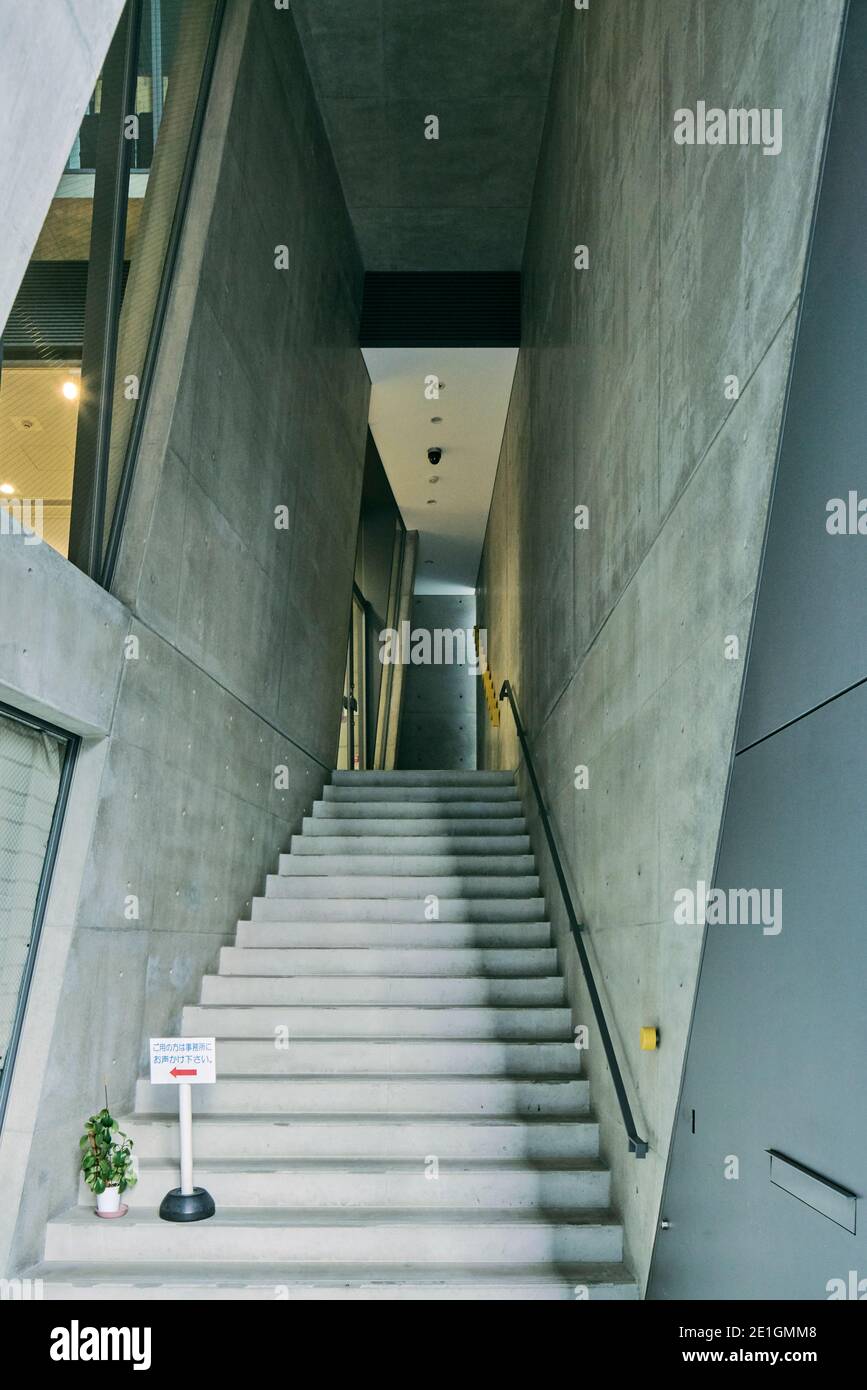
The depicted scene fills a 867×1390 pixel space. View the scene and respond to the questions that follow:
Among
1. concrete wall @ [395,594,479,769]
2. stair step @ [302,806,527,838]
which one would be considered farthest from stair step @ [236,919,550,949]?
concrete wall @ [395,594,479,769]

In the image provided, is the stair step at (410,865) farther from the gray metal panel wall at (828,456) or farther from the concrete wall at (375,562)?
the concrete wall at (375,562)

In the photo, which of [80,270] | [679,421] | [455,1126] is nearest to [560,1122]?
[455,1126]

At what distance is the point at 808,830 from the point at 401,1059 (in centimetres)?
321

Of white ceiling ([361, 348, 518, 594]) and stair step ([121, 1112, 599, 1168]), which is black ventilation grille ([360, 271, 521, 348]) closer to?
white ceiling ([361, 348, 518, 594])

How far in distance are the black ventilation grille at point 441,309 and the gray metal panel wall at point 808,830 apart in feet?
24.5

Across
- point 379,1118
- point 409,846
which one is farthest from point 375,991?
point 409,846

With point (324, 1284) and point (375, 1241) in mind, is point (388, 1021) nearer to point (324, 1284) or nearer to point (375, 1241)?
point (375, 1241)

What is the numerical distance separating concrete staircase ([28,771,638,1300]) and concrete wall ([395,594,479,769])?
1184cm

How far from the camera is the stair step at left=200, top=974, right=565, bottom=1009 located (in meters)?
5.40

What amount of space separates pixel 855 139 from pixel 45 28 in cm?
147

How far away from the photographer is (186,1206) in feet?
12.9

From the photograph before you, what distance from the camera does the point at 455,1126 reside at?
4430mm

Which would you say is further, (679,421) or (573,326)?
(573,326)
